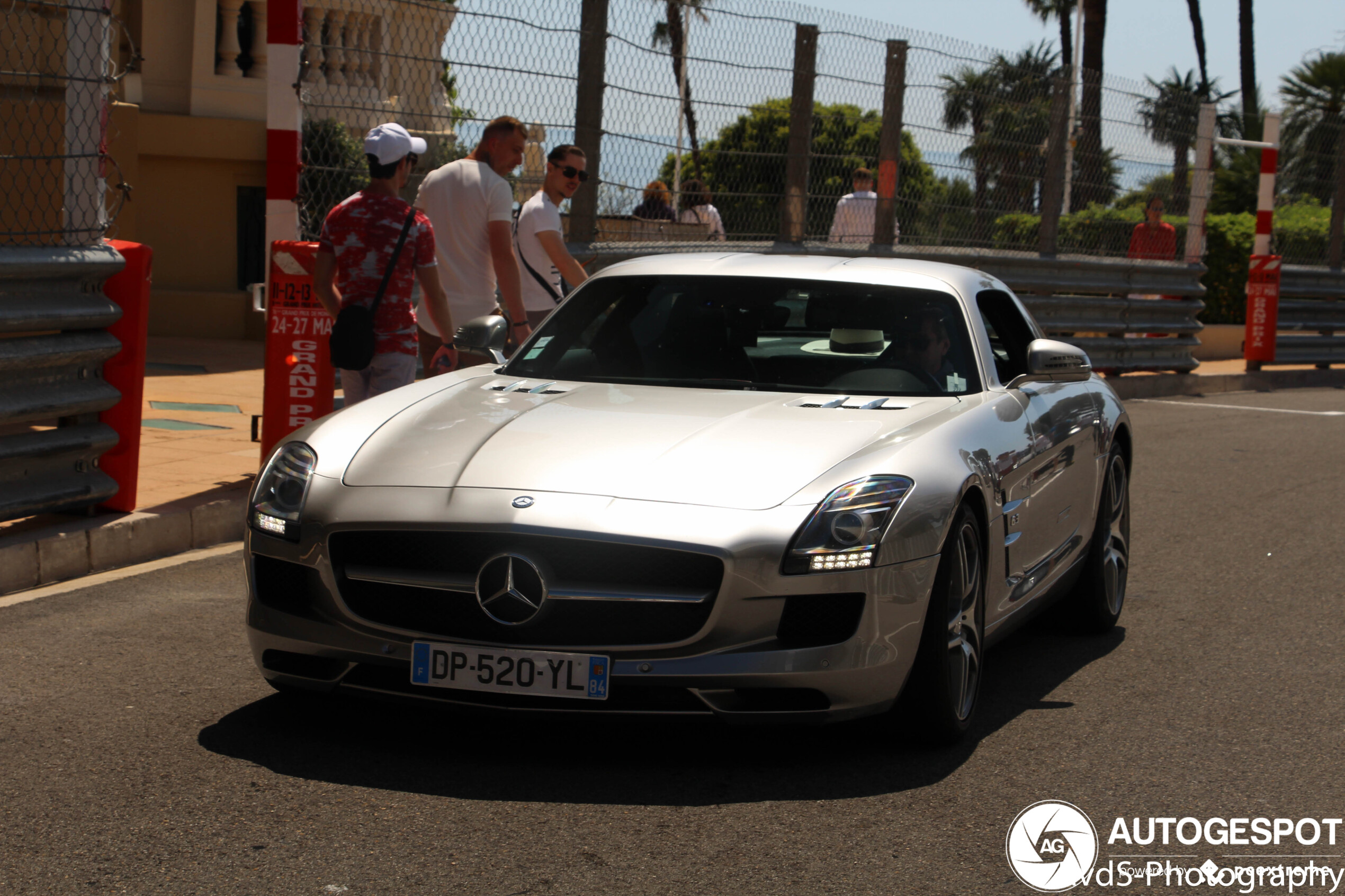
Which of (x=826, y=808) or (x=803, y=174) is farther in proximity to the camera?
(x=803, y=174)

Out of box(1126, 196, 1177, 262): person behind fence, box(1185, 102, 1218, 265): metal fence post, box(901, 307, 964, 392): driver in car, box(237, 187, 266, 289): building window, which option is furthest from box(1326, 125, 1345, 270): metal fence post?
box(901, 307, 964, 392): driver in car

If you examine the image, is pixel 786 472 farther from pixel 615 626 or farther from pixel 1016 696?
pixel 1016 696

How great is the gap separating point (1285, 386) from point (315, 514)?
16.9 metres

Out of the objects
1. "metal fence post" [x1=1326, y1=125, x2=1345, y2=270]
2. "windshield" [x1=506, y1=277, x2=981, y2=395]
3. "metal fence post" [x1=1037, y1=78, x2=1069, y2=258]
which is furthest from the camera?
"metal fence post" [x1=1326, y1=125, x2=1345, y2=270]

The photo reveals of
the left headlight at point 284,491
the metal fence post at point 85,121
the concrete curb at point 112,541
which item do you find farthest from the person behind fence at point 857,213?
the left headlight at point 284,491

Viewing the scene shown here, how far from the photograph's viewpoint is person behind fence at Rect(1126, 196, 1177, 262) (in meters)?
17.5

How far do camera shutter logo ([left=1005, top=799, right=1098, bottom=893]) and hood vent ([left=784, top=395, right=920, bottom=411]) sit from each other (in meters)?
1.36

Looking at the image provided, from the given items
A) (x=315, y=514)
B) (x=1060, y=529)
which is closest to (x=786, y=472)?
(x=315, y=514)

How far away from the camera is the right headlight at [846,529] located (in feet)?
13.4

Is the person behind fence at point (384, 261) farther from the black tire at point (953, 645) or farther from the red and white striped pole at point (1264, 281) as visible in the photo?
the red and white striped pole at point (1264, 281)

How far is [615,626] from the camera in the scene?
4082 millimetres

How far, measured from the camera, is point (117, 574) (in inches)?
261

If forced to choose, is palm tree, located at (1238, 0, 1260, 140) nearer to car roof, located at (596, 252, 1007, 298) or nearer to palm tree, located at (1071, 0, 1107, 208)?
palm tree, located at (1071, 0, 1107, 208)

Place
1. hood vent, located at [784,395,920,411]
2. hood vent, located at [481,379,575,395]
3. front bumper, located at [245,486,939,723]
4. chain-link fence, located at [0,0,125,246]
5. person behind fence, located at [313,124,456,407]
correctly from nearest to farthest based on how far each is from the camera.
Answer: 1. front bumper, located at [245,486,939,723]
2. hood vent, located at [784,395,920,411]
3. hood vent, located at [481,379,575,395]
4. chain-link fence, located at [0,0,125,246]
5. person behind fence, located at [313,124,456,407]
